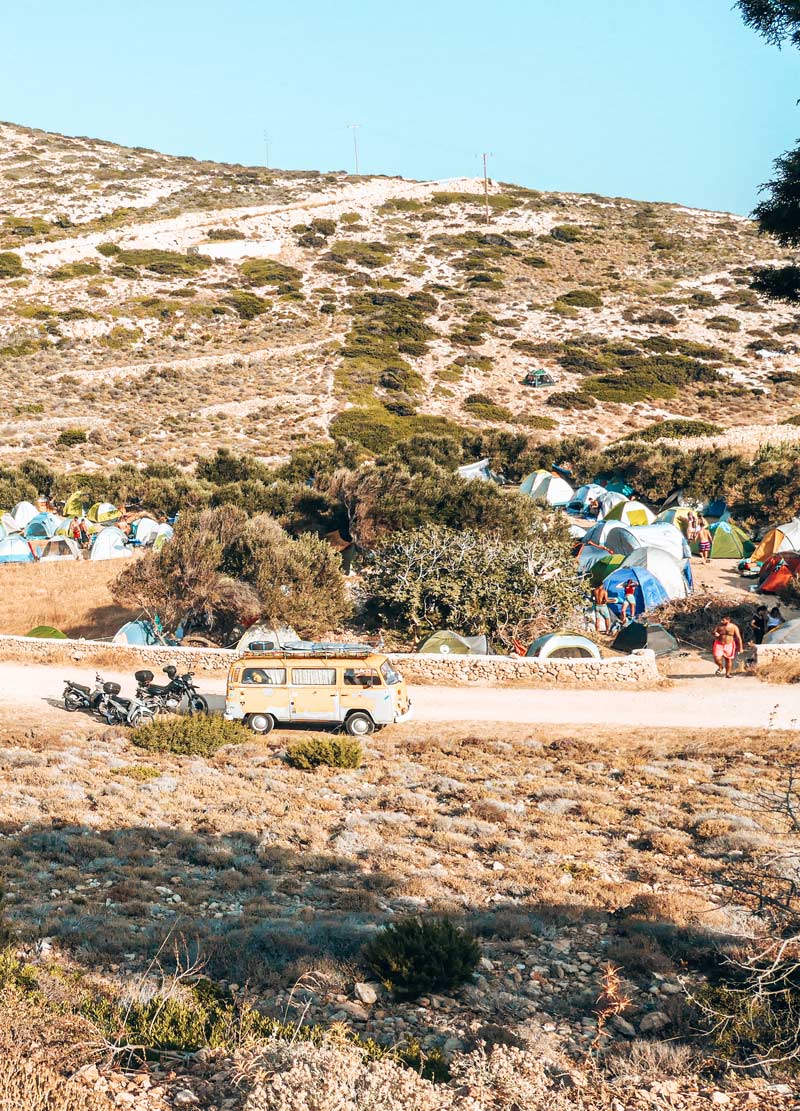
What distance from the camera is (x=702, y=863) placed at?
10344 mm

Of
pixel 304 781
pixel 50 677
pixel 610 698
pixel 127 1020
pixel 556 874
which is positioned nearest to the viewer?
pixel 127 1020

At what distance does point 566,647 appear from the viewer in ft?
73.2

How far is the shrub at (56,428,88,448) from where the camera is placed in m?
55.1

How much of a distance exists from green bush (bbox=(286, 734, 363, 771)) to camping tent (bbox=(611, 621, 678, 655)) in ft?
34.0

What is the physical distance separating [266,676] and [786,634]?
12.9 m

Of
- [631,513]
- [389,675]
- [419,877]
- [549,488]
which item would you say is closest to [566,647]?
[389,675]

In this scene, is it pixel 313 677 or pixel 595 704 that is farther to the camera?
pixel 595 704

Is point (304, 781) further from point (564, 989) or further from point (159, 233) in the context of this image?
point (159, 233)

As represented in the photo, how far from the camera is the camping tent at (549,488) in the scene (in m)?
43.3

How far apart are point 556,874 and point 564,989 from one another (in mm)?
2749

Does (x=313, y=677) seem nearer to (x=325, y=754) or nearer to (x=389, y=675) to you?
(x=389, y=675)

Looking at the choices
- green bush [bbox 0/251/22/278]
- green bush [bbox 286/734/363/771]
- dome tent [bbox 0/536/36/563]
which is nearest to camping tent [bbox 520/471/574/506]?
dome tent [bbox 0/536/36/563]

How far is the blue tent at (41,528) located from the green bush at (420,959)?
36342 mm

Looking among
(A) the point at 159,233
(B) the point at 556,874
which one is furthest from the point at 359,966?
(A) the point at 159,233
